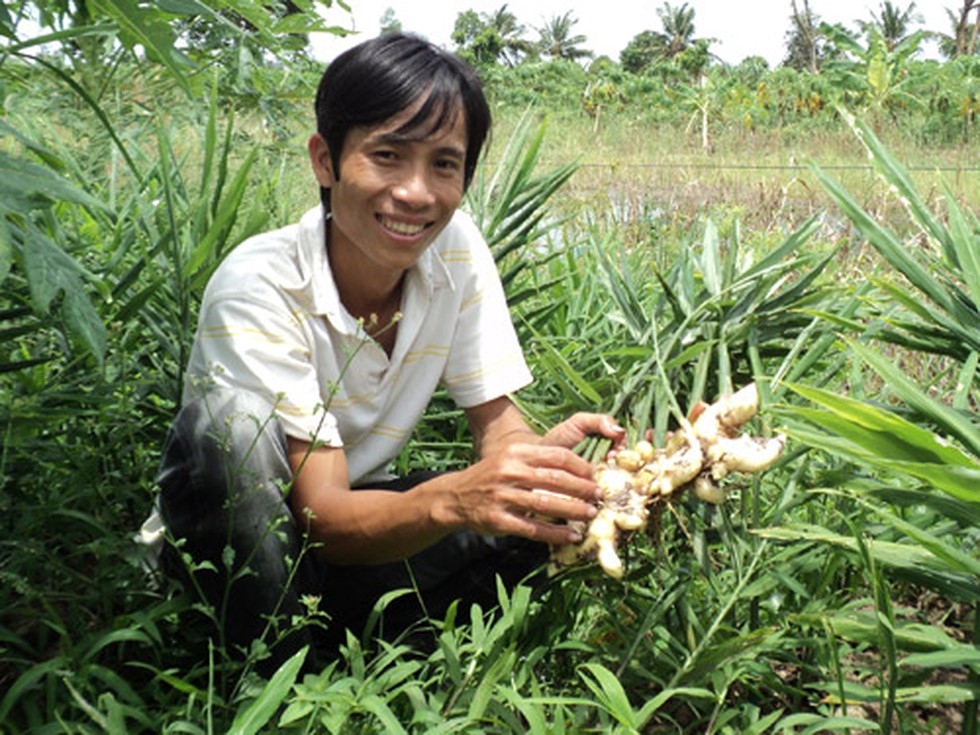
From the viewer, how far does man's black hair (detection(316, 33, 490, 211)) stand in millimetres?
1481

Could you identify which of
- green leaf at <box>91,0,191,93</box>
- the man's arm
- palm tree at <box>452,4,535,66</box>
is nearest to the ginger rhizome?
the man's arm

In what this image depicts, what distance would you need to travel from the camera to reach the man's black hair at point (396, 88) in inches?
58.3

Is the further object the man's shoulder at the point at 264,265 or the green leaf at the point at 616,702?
the man's shoulder at the point at 264,265

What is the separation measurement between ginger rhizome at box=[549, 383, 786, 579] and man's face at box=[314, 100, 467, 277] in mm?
433

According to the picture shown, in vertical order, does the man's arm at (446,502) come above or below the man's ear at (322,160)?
below

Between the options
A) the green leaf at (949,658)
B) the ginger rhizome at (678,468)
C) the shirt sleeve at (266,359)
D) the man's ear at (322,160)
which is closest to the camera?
the green leaf at (949,658)

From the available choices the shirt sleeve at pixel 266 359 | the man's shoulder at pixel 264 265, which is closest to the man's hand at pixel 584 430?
the shirt sleeve at pixel 266 359

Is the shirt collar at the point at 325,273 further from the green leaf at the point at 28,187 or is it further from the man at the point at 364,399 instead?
the green leaf at the point at 28,187

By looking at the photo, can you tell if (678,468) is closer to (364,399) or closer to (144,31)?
(364,399)

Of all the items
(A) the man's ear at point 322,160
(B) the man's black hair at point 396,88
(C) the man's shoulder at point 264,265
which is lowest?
(C) the man's shoulder at point 264,265

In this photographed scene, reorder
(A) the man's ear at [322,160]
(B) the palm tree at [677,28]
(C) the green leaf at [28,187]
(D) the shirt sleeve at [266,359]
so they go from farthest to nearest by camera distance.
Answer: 1. (B) the palm tree at [677,28]
2. (A) the man's ear at [322,160]
3. (D) the shirt sleeve at [266,359]
4. (C) the green leaf at [28,187]

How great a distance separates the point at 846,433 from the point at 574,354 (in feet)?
3.92

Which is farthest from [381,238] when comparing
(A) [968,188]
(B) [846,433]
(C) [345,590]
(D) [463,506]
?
(A) [968,188]

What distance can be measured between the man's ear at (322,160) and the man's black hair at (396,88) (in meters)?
0.02
